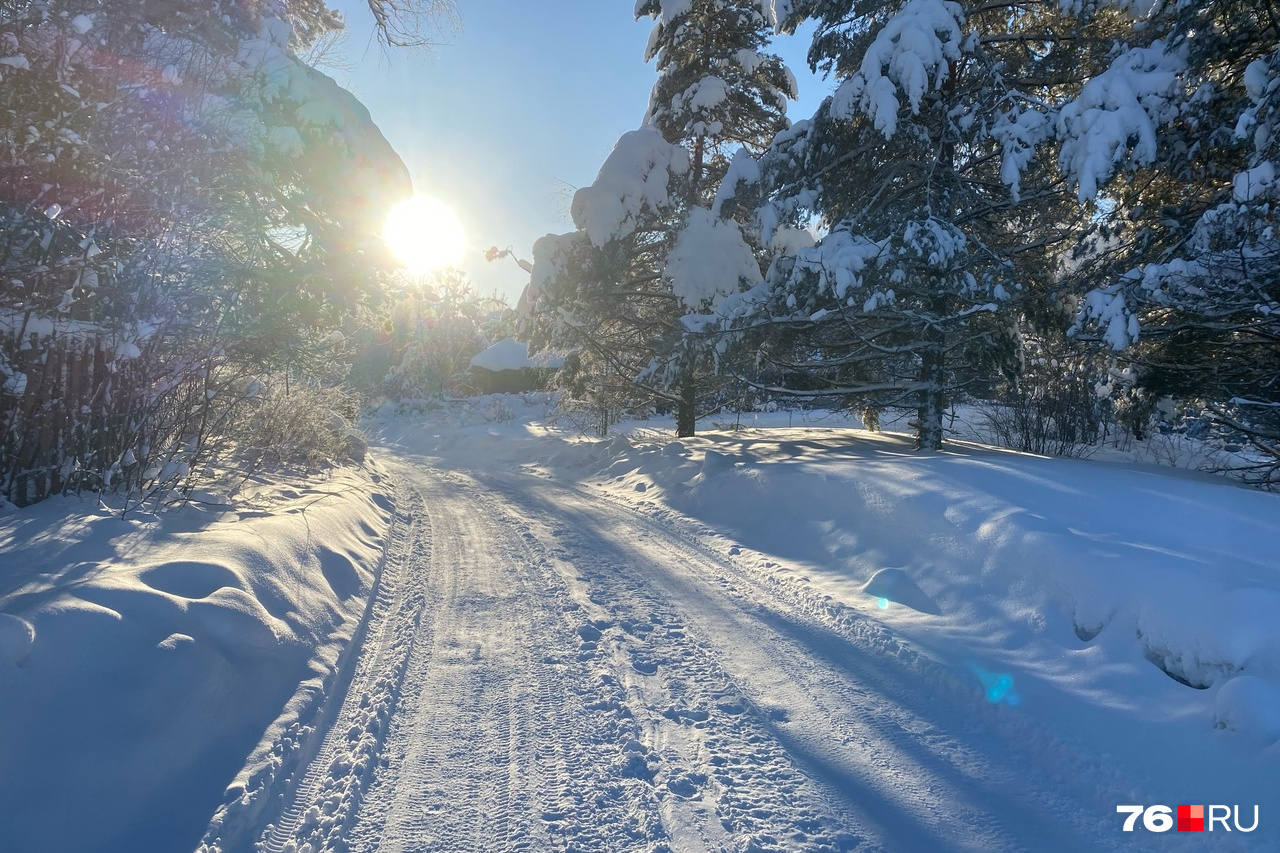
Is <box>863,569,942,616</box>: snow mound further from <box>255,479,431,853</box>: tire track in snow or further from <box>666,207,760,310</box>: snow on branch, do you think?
<box>666,207,760,310</box>: snow on branch

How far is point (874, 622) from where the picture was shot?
4.79m

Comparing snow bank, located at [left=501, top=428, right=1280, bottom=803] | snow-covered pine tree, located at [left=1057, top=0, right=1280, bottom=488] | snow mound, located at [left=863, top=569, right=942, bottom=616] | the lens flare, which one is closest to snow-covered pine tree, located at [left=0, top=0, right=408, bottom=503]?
snow bank, located at [left=501, top=428, right=1280, bottom=803]

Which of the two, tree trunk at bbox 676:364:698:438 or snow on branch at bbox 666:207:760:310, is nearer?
snow on branch at bbox 666:207:760:310

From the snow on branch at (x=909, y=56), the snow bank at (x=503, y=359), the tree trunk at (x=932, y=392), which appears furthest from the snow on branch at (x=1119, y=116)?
the snow bank at (x=503, y=359)

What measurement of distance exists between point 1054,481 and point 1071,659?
2913 millimetres

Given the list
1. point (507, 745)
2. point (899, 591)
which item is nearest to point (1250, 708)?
point (899, 591)

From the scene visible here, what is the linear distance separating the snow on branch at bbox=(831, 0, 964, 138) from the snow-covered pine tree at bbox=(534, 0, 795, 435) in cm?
364

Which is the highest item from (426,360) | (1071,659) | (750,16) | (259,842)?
(750,16)

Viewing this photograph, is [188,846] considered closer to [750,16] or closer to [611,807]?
[611,807]

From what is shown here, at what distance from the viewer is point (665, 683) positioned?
12.6 ft

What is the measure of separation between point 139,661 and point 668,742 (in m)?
2.64

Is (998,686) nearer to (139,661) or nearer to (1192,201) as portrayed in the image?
(139,661)

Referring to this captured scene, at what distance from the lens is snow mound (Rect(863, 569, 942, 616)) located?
5020mm

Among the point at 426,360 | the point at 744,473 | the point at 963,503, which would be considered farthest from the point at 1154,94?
the point at 426,360
